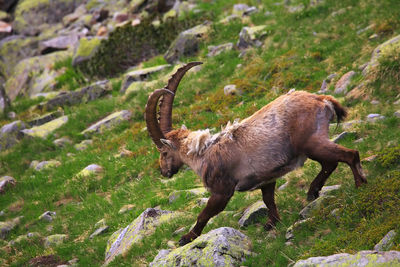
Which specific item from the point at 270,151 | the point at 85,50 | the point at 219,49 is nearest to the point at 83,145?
the point at 219,49

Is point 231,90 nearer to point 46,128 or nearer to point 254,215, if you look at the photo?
point 46,128

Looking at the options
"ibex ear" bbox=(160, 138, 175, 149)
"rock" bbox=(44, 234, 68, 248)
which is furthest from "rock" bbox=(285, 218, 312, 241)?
"rock" bbox=(44, 234, 68, 248)

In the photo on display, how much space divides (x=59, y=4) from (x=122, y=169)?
1010 inches

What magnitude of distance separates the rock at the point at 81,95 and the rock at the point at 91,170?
641cm

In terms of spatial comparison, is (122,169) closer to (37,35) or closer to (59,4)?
(37,35)

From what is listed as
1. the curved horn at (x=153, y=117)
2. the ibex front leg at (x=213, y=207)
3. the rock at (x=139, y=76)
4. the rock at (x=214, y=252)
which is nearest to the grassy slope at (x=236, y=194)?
the rock at (x=214, y=252)

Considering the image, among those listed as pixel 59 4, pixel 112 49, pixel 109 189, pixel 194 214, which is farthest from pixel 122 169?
pixel 59 4

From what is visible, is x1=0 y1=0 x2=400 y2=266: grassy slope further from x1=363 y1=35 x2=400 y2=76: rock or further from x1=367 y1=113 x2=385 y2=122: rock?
x1=363 y1=35 x2=400 y2=76: rock

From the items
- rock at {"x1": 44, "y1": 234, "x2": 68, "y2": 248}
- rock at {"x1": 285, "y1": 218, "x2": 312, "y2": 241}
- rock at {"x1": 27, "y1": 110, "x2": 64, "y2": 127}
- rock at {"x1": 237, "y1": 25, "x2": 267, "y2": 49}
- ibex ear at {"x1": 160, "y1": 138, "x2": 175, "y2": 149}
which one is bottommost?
rock at {"x1": 27, "y1": 110, "x2": 64, "y2": 127}

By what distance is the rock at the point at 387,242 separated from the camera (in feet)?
19.0

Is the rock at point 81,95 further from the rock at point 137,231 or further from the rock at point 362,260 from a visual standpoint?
the rock at point 362,260

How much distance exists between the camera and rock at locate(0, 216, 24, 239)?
13.1 meters

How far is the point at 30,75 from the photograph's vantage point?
26.4 meters

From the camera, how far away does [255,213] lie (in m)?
8.67
